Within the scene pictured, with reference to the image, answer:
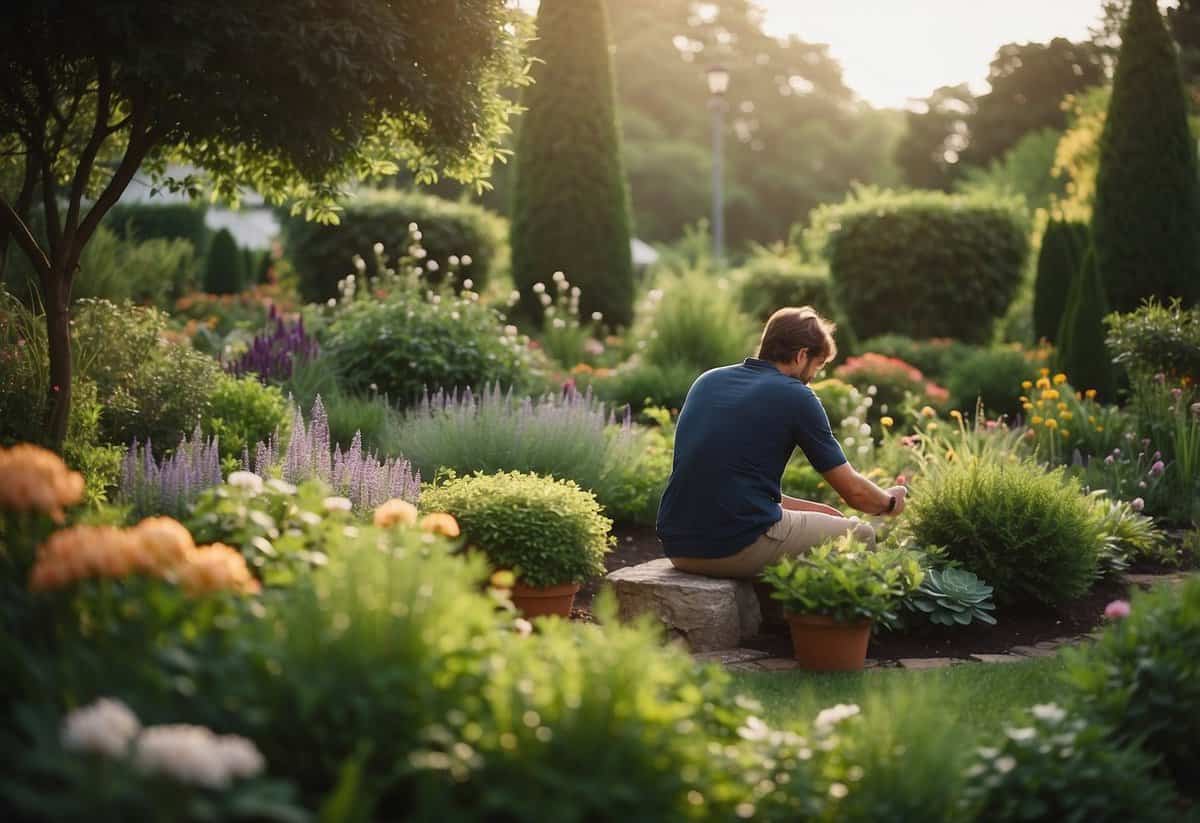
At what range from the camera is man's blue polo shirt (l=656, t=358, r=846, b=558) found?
4566mm

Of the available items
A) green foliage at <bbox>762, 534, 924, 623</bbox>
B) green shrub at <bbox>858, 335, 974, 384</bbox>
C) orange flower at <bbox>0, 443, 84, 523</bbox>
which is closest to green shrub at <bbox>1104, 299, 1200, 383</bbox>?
green shrub at <bbox>858, 335, 974, 384</bbox>

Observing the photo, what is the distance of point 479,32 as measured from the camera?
5195 millimetres

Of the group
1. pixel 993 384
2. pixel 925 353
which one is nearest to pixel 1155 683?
pixel 993 384

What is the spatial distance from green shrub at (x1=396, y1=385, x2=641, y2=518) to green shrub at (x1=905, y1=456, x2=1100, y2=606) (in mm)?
1944

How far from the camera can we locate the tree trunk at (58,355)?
490 cm

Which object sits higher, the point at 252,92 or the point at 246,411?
the point at 252,92

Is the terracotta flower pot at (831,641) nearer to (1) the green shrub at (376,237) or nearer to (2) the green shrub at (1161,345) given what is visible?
(2) the green shrub at (1161,345)

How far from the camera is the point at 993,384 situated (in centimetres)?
1056

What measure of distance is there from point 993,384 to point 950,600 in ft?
20.4

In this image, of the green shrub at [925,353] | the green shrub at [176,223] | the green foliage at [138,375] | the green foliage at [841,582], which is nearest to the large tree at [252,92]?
the green foliage at [138,375]

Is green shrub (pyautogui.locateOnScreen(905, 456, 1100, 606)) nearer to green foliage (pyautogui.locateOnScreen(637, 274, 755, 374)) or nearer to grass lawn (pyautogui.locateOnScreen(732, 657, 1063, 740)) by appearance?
grass lawn (pyautogui.locateOnScreen(732, 657, 1063, 740))

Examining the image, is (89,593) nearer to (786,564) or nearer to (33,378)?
(786,564)

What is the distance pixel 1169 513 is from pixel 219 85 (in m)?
5.82

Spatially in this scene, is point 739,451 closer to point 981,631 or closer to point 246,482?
point 981,631
